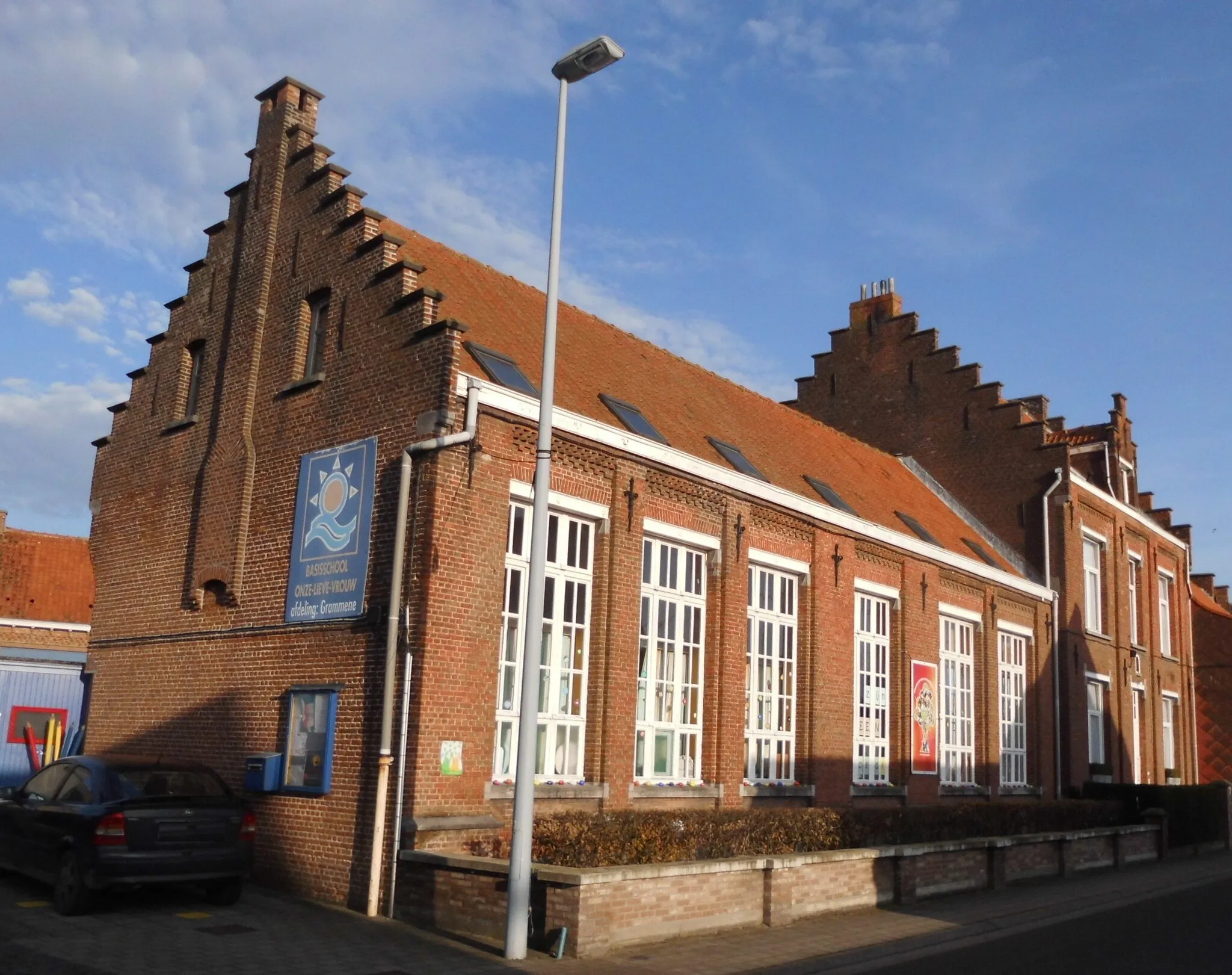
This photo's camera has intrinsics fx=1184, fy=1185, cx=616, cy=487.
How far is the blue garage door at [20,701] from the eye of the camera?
22312 mm

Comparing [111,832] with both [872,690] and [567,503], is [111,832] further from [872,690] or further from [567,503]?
[872,690]

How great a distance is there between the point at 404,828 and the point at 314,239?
844 cm

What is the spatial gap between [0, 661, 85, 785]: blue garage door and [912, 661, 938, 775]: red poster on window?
15.7m

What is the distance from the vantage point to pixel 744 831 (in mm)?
14047

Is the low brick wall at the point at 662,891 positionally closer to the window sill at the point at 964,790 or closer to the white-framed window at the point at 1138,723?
the window sill at the point at 964,790

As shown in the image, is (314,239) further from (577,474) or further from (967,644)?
(967,644)

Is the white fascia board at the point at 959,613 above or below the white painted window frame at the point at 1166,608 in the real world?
below

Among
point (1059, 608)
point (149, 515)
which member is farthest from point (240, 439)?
point (1059, 608)

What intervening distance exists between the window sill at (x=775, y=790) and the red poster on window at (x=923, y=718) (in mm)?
3931

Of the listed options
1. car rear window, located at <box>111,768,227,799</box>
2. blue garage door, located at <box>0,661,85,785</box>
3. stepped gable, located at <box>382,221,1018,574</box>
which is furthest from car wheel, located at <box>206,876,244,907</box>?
blue garage door, located at <box>0,661,85,785</box>

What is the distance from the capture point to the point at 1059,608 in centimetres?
2836

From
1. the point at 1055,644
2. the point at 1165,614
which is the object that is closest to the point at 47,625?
the point at 1055,644

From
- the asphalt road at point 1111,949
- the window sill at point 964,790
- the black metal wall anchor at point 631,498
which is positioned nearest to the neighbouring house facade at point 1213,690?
the window sill at point 964,790

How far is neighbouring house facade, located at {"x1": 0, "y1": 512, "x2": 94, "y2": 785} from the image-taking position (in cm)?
2242
